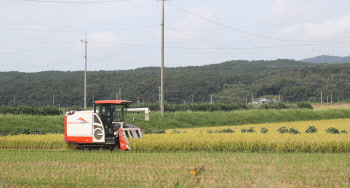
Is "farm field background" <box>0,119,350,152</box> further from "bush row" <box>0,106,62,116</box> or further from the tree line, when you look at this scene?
the tree line

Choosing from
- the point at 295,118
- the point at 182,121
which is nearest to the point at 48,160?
the point at 182,121

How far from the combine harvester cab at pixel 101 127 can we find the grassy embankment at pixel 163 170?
3.94 feet

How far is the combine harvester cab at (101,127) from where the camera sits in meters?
18.8

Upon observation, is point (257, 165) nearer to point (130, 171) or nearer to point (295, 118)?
point (130, 171)

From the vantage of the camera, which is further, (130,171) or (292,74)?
(292,74)

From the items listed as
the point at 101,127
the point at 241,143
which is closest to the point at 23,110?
the point at 101,127

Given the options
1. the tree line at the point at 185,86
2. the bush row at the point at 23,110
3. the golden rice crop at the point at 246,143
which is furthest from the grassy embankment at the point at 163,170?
the tree line at the point at 185,86

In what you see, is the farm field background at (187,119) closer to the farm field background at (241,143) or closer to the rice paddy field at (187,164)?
the farm field background at (241,143)

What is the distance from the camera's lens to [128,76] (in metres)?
93.6

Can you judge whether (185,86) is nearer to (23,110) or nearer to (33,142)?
(23,110)

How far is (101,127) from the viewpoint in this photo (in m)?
18.8

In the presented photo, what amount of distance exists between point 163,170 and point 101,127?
661cm

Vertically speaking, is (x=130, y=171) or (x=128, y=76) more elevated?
(x=128, y=76)

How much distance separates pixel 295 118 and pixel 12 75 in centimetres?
8885
